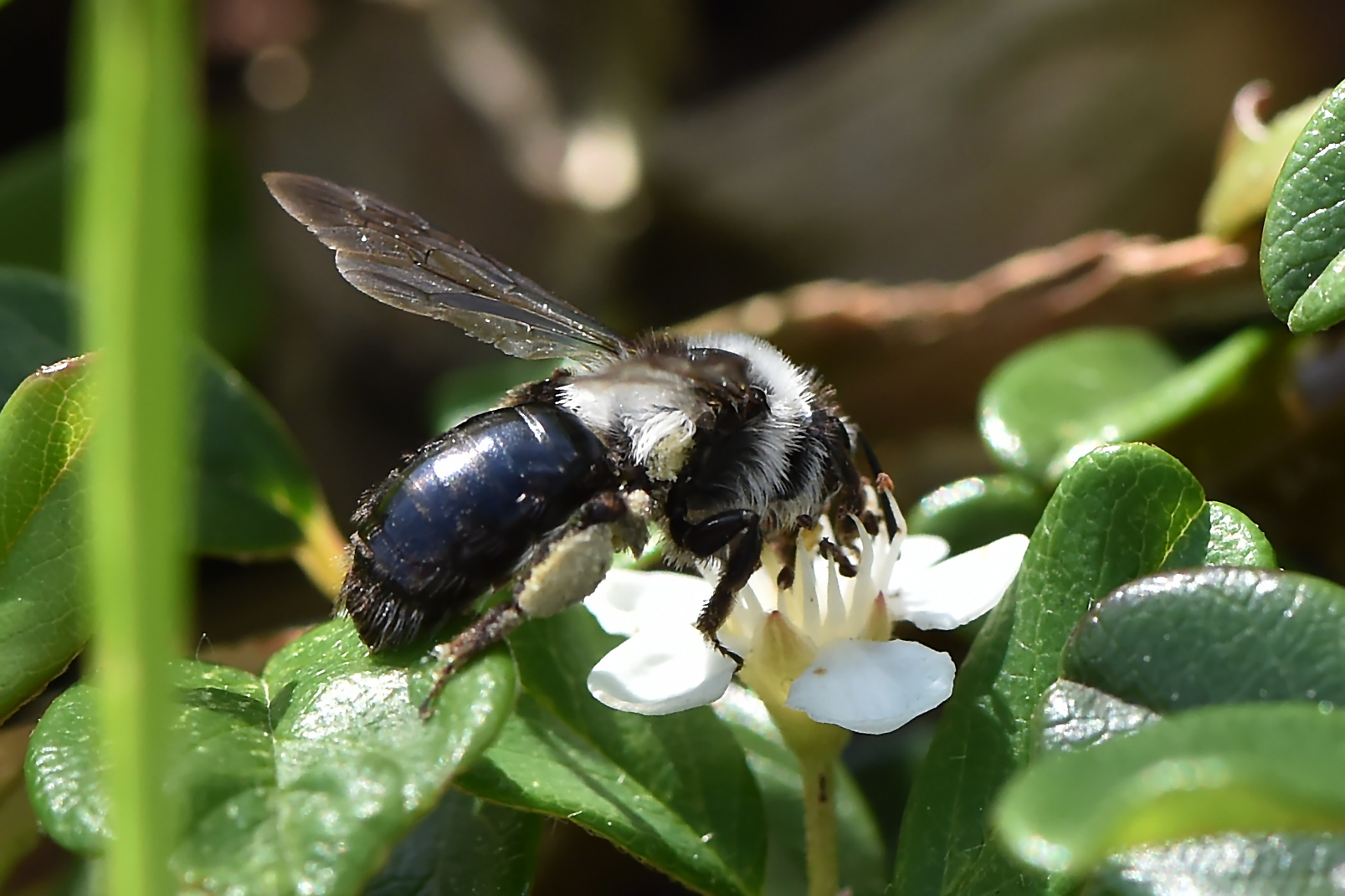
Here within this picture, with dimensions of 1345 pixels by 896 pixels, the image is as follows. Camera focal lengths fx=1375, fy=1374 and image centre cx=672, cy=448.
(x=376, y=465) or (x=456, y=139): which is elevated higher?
(x=456, y=139)

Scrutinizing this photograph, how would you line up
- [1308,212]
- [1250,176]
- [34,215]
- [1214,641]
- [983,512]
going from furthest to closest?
[34,215] → [1250,176] → [983,512] → [1308,212] → [1214,641]

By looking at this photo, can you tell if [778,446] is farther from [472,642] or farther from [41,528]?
[41,528]

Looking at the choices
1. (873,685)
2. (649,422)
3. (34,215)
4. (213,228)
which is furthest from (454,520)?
(213,228)

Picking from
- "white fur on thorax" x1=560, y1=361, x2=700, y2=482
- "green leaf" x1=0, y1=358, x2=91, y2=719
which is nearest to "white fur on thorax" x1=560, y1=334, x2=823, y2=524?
"white fur on thorax" x1=560, y1=361, x2=700, y2=482

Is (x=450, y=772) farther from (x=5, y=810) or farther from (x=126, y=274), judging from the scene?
(x=5, y=810)

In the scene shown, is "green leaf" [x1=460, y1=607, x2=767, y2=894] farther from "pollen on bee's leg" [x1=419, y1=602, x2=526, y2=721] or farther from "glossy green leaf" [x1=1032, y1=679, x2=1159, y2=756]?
"glossy green leaf" [x1=1032, y1=679, x2=1159, y2=756]

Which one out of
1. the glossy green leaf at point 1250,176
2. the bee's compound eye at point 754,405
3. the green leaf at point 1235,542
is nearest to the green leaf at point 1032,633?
the green leaf at point 1235,542

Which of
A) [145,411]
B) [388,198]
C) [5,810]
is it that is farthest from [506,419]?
[388,198]
